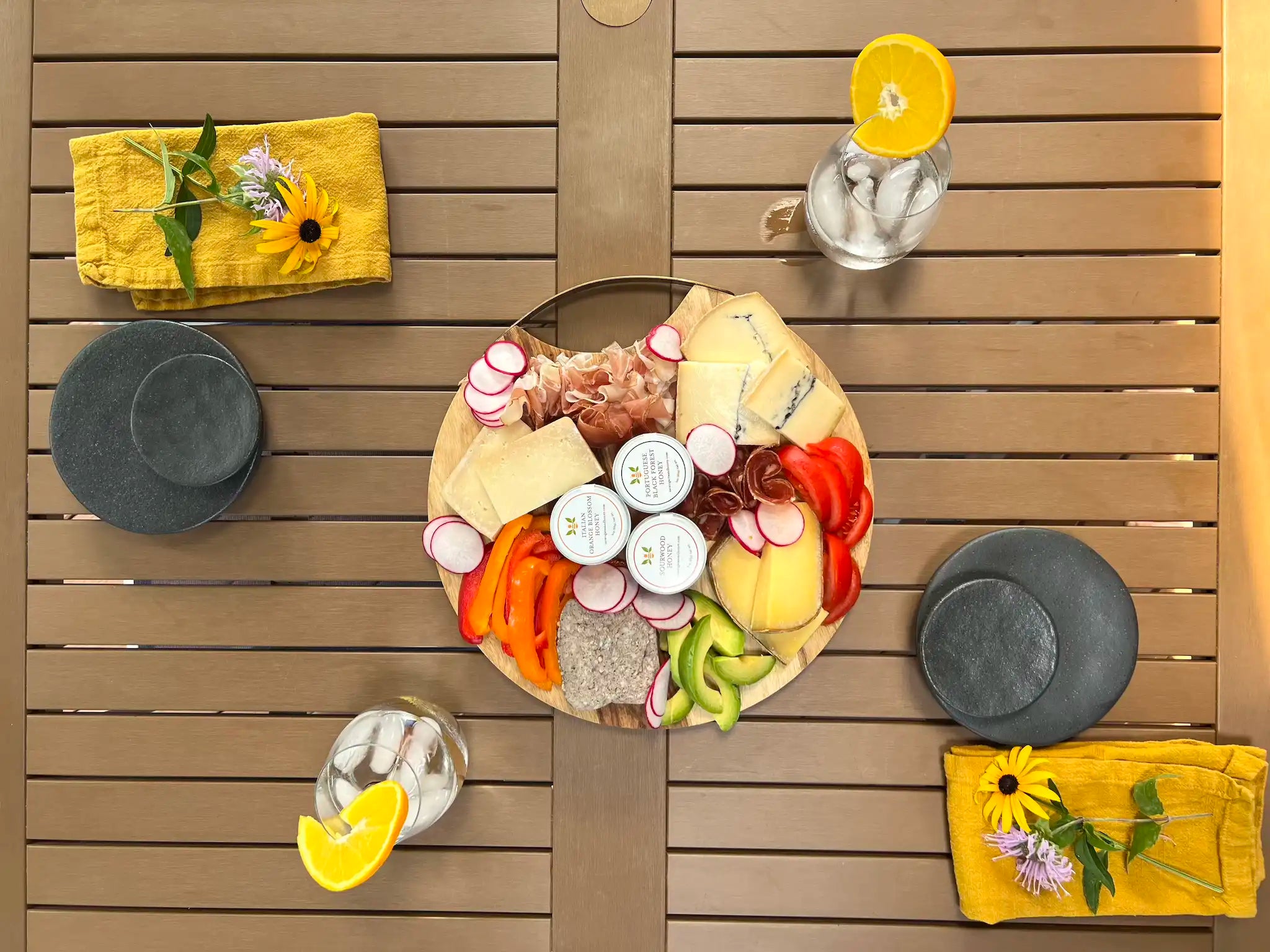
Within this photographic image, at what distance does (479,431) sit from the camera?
4.36 feet

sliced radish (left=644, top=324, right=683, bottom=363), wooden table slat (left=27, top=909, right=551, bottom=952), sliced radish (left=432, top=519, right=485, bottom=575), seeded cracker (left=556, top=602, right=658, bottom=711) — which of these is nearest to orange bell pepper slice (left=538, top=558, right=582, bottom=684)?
seeded cracker (left=556, top=602, right=658, bottom=711)

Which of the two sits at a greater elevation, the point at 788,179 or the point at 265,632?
the point at 788,179

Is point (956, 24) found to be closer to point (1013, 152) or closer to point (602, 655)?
point (1013, 152)

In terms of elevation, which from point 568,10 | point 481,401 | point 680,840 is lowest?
Result: point 680,840

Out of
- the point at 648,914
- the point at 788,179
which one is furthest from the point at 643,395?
Result: the point at 648,914

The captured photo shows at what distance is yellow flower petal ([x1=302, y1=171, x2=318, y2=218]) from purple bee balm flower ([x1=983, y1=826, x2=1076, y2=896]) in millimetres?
1565

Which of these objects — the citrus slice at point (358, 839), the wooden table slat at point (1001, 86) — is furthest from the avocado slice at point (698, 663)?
the wooden table slat at point (1001, 86)

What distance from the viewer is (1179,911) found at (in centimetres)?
135

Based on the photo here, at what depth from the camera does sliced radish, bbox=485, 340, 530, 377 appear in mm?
1260

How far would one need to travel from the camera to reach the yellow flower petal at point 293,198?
132 centimetres

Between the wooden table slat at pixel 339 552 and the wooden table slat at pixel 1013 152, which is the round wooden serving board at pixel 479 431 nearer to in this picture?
the wooden table slat at pixel 339 552

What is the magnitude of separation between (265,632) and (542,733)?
536 millimetres

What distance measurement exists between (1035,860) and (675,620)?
0.74m

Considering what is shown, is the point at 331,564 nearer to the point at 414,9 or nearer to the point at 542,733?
the point at 542,733
